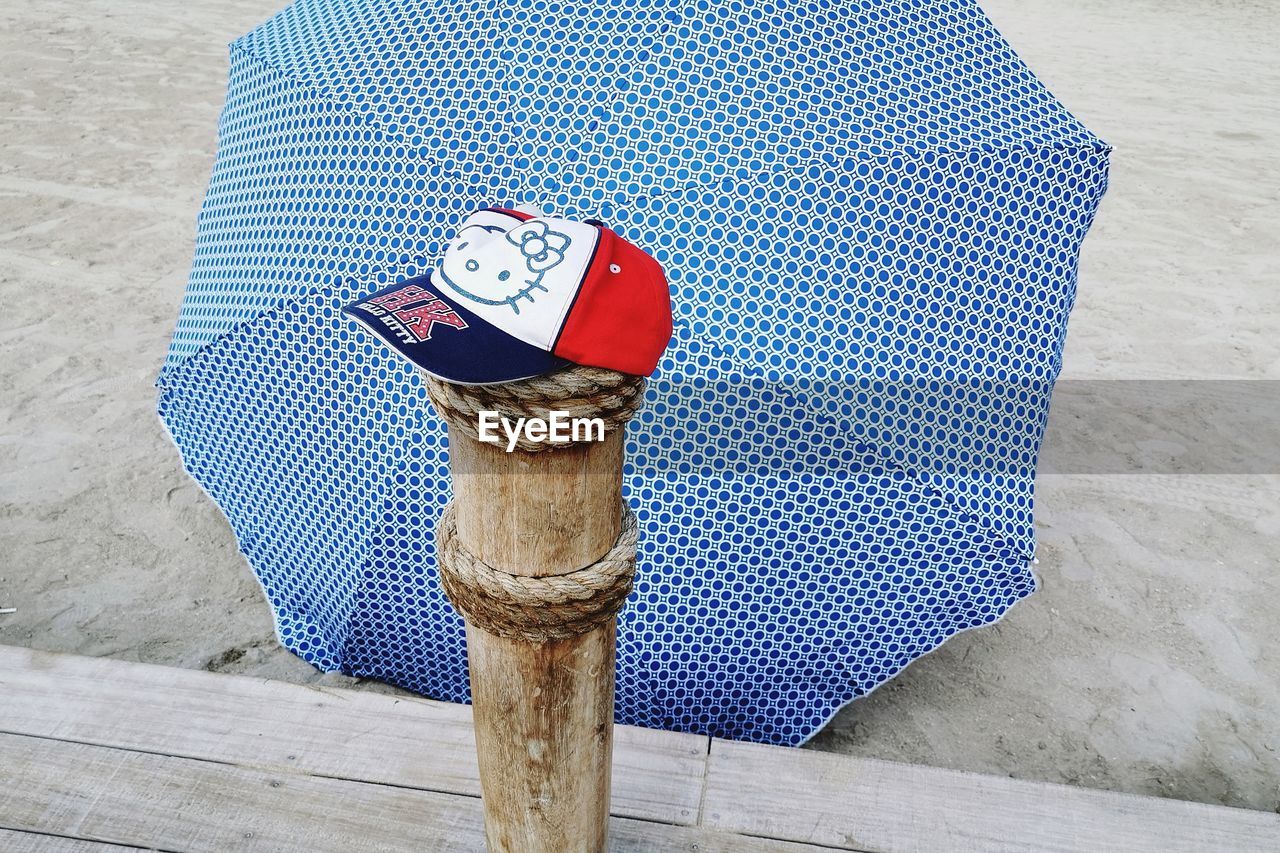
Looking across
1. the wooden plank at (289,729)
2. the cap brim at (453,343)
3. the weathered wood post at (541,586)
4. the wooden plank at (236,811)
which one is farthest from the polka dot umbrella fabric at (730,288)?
the cap brim at (453,343)

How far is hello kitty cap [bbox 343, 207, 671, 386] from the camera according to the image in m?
1.07

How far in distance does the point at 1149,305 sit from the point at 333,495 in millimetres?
3989

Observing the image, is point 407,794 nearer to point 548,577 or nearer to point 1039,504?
point 548,577

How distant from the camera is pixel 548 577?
1.21 meters

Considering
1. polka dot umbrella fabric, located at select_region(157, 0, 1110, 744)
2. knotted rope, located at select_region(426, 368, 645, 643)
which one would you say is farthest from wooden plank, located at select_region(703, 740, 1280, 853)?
knotted rope, located at select_region(426, 368, 645, 643)

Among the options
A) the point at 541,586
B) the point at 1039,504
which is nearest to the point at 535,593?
the point at 541,586

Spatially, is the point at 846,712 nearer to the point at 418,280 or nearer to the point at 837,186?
the point at 837,186

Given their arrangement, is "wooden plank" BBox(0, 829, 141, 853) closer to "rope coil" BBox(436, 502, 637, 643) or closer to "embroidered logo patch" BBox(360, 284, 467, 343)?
"rope coil" BBox(436, 502, 637, 643)

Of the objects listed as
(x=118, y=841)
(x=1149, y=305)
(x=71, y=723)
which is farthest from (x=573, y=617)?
(x=1149, y=305)

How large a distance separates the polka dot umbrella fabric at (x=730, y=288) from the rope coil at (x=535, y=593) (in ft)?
1.90

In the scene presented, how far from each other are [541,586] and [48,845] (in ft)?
3.64

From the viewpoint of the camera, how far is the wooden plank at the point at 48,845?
1695mm

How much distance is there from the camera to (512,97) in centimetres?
178

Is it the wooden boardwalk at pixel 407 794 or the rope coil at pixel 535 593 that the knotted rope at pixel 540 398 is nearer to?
the rope coil at pixel 535 593
